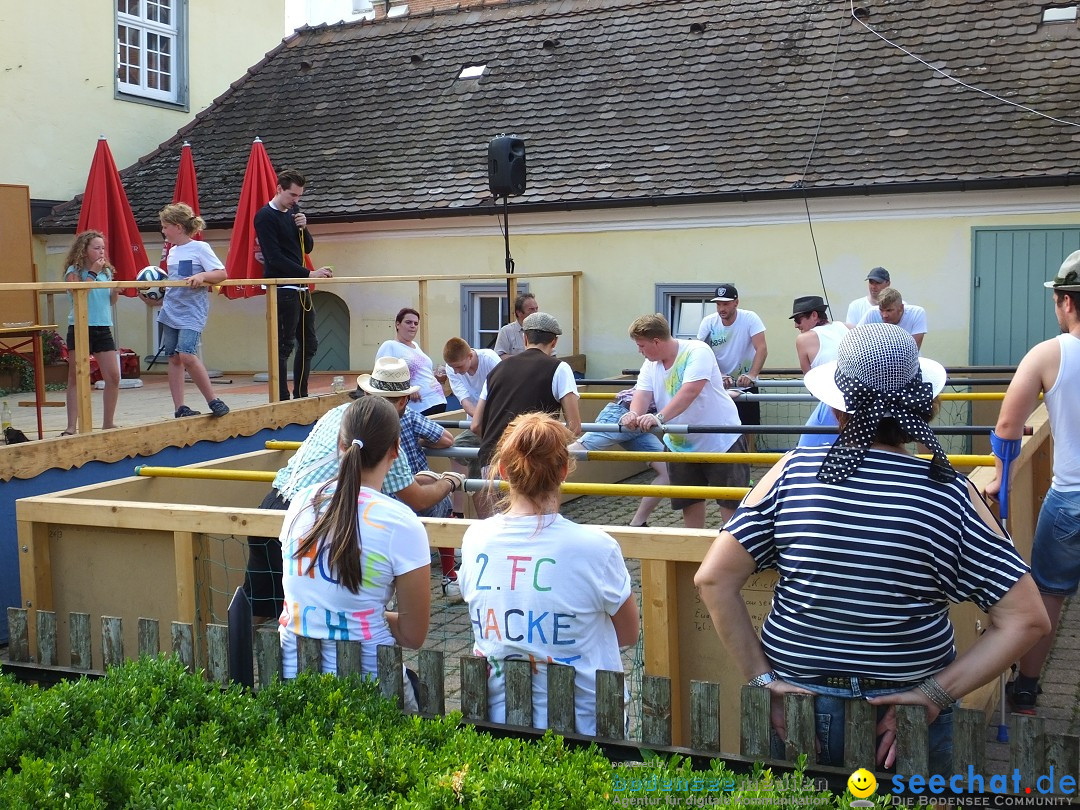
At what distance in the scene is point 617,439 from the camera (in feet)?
27.8

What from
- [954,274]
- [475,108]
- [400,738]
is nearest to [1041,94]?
[954,274]

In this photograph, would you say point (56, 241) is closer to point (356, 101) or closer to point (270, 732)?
point (356, 101)

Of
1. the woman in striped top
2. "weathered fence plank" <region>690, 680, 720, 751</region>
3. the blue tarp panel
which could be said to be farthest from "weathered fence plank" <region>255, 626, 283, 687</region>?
the blue tarp panel

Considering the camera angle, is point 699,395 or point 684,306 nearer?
point 699,395

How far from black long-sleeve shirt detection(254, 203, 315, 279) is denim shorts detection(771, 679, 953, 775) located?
353 inches

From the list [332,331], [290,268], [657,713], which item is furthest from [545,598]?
[332,331]

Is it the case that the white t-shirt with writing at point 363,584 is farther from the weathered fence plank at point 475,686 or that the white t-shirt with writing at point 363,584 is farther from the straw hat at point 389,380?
the straw hat at point 389,380

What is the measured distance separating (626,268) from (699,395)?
809 centimetres

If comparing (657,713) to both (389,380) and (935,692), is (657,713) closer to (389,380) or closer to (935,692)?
(935,692)

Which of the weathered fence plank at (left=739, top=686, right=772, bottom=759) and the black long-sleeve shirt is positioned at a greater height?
the black long-sleeve shirt

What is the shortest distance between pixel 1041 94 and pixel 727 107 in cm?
393

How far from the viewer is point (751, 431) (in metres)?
6.79

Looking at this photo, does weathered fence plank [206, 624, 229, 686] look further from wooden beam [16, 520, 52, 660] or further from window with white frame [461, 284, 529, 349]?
window with white frame [461, 284, 529, 349]

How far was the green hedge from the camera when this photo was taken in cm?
289
